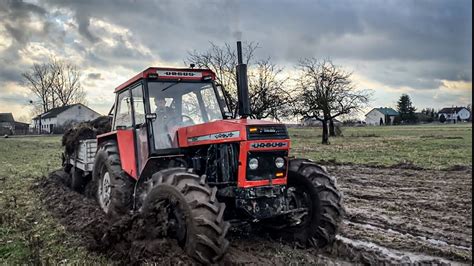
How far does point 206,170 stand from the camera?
6.22 meters

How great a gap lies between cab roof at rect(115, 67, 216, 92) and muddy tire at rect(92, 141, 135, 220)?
1438 mm

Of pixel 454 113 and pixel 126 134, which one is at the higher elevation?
pixel 454 113

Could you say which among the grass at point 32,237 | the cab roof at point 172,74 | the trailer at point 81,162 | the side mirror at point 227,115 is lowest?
the grass at point 32,237

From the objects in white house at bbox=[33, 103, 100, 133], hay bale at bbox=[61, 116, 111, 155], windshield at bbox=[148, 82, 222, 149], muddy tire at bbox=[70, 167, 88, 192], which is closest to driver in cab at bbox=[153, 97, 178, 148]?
windshield at bbox=[148, 82, 222, 149]

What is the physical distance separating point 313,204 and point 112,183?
3470 mm

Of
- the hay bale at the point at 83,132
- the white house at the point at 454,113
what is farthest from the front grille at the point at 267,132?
the white house at the point at 454,113

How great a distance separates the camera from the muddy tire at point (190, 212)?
16.3 feet

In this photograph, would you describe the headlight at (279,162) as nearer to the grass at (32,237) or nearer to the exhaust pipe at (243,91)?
the exhaust pipe at (243,91)

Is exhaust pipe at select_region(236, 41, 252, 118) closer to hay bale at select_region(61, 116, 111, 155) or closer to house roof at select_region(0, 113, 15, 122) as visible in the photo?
hay bale at select_region(61, 116, 111, 155)

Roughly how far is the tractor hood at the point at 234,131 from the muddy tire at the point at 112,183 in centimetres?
172

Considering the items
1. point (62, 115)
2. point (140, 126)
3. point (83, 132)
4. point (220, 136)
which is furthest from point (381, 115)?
point (220, 136)

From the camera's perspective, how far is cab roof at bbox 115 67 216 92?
6.98 meters

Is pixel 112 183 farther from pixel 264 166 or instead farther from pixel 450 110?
pixel 450 110

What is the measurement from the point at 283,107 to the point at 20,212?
24199mm
